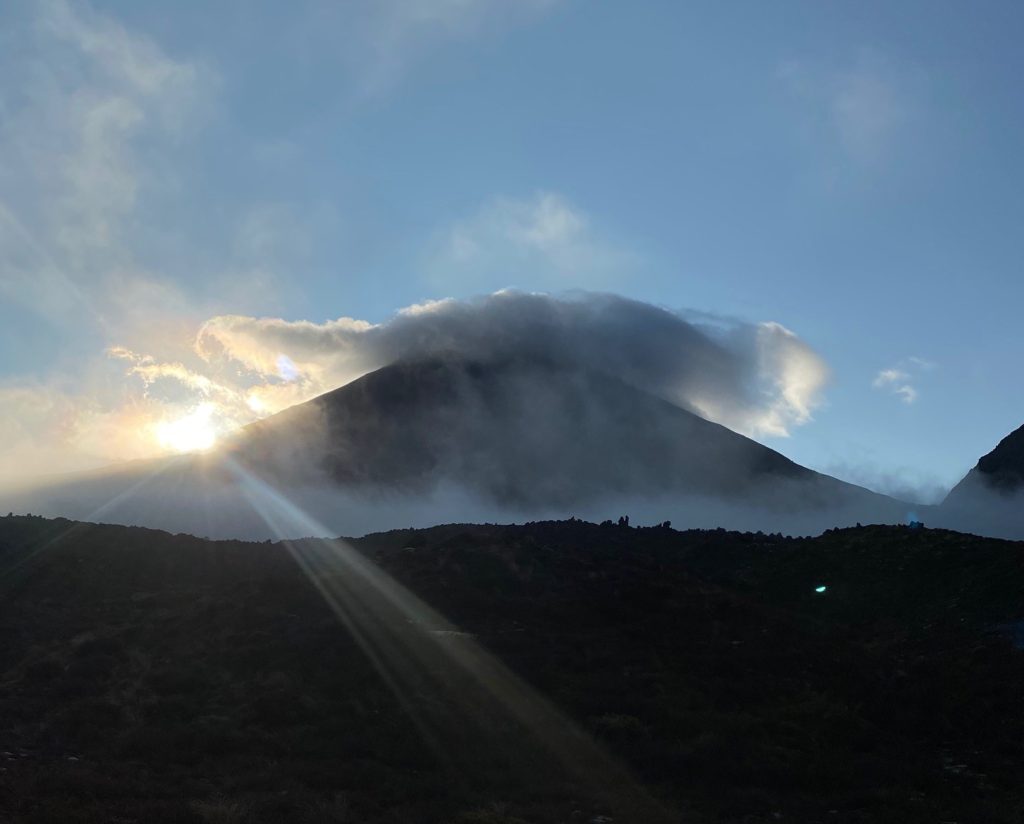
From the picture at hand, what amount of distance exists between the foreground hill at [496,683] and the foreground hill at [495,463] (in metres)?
84.8

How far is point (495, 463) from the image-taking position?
16775cm

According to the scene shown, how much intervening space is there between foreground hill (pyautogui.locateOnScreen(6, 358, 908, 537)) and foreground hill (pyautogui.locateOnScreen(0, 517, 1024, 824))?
84817 millimetres

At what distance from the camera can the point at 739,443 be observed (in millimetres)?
185375

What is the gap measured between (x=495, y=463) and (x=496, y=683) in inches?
5451

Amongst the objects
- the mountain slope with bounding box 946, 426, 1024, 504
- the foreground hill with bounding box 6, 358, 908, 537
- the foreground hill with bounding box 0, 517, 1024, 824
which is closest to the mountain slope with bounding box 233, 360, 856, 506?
the foreground hill with bounding box 6, 358, 908, 537

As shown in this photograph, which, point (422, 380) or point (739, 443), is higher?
point (422, 380)

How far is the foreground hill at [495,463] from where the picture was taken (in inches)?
5714

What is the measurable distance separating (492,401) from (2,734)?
163m

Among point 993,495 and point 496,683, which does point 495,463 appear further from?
point 496,683

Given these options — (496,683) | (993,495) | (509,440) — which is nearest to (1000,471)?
(993,495)

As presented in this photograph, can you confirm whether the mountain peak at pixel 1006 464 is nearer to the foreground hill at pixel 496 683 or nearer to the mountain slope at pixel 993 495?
the mountain slope at pixel 993 495

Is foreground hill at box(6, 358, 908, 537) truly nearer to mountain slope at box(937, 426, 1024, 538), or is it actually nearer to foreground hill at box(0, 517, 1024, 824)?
mountain slope at box(937, 426, 1024, 538)

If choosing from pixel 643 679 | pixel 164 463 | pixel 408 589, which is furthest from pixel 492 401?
pixel 643 679

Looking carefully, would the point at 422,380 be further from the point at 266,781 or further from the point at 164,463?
the point at 266,781
